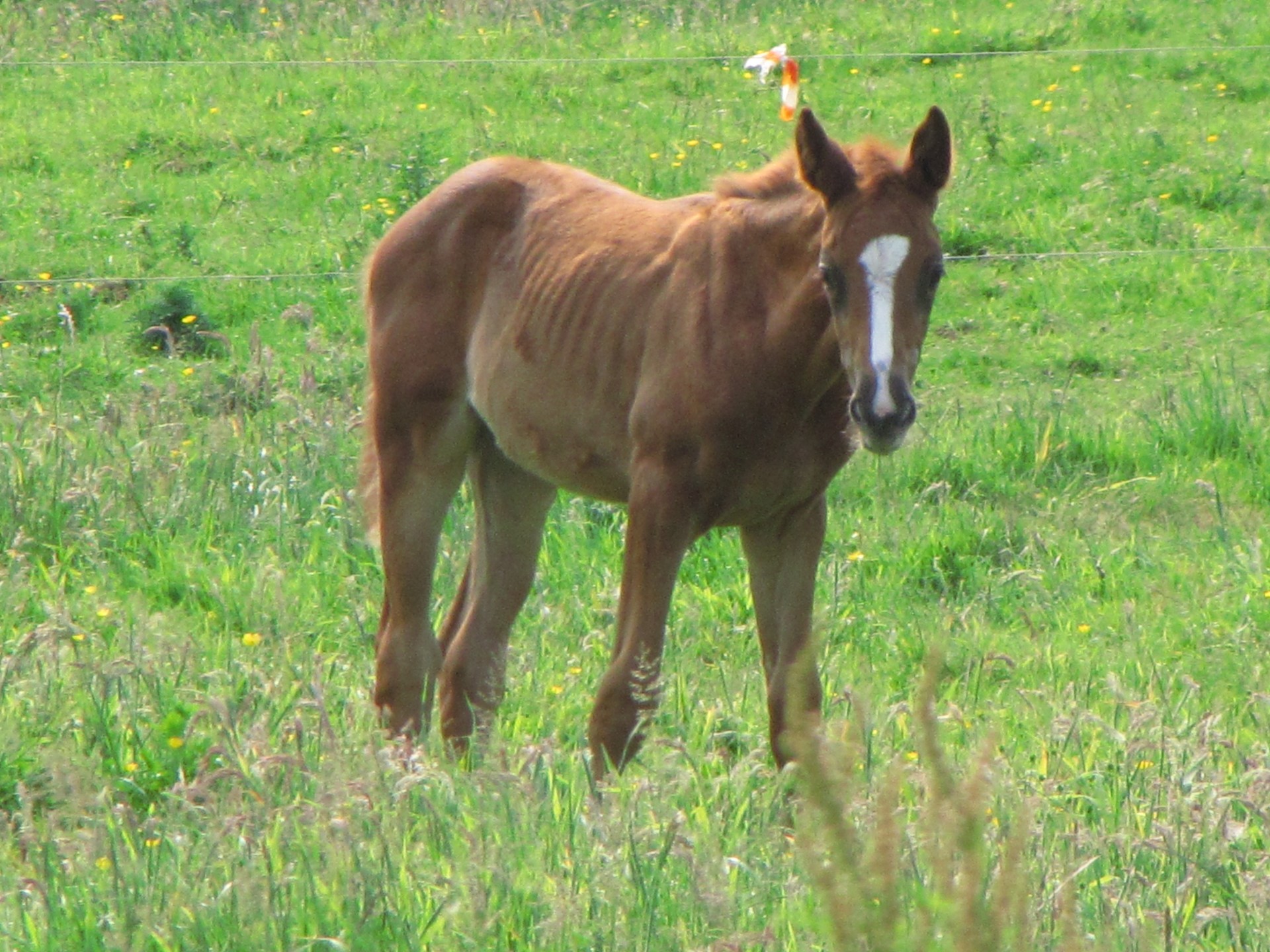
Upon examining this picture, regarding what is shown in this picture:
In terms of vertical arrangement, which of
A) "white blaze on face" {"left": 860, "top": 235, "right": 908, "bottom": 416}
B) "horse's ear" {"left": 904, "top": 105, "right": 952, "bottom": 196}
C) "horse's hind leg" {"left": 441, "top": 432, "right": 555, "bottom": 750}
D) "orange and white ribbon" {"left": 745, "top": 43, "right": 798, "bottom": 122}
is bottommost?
"horse's hind leg" {"left": 441, "top": 432, "right": 555, "bottom": 750}

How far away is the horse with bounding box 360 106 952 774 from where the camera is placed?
3.88 metres

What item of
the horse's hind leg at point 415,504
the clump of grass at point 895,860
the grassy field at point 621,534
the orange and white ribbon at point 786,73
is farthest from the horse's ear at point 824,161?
the orange and white ribbon at point 786,73

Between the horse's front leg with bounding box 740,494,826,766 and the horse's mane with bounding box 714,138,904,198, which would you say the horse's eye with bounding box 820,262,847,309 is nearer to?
the horse's mane with bounding box 714,138,904,198

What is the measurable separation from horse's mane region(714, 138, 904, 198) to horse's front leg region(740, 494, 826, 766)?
749 millimetres

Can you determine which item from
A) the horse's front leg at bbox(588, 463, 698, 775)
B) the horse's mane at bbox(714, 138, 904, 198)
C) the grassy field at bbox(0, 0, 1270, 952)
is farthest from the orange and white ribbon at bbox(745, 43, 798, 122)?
the horse's front leg at bbox(588, 463, 698, 775)

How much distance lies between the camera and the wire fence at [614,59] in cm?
1055

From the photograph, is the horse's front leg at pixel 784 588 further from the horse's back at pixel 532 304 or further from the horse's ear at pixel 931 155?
the horse's ear at pixel 931 155

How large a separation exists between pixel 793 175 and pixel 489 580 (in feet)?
4.83

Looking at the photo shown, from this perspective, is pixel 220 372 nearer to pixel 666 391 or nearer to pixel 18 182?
pixel 18 182

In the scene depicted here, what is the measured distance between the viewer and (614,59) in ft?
35.1

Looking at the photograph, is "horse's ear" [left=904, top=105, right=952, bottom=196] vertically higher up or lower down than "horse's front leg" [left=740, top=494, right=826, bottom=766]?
higher up

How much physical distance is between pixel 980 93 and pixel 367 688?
666 centimetres

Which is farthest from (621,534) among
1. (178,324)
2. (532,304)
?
(178,324)

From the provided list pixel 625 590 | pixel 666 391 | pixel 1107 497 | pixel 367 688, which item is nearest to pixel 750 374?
pixel 666 391
